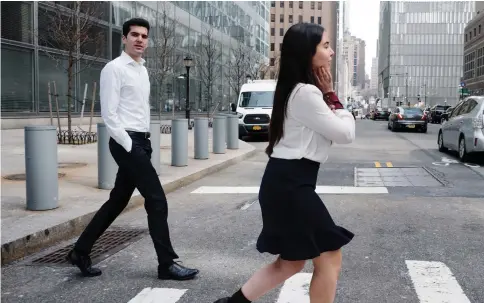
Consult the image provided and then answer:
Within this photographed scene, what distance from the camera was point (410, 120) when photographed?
2830 centimetres

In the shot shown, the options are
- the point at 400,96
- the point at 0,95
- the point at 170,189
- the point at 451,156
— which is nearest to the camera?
the point at 170,189

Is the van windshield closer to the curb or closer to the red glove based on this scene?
the curb

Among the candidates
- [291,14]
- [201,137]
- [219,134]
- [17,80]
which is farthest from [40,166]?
[291,14]

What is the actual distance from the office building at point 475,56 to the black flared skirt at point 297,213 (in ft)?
316

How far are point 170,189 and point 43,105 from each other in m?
15.8

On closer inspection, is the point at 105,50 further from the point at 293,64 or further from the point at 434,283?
the point at 293,64

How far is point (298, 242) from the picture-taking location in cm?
278

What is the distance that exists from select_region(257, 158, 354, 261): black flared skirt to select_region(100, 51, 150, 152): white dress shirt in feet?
5.65

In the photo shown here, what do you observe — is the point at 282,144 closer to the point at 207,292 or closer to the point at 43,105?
the point at 207,292

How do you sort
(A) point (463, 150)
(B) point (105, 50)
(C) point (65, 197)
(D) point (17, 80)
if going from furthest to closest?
(B) point (105, 50) < (D) point (17, 80) < (A) point (463, 150) < (C) point (65, 197)

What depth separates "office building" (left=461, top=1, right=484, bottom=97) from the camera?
9562 centimetres

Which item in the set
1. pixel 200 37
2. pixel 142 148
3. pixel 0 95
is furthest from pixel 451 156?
pixel 200 37

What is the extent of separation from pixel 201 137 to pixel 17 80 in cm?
1197

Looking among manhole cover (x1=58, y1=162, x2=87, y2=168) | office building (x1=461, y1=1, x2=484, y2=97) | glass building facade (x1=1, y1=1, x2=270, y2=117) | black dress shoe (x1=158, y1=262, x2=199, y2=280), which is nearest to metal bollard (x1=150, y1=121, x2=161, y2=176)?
manhole cover (x1=58, y1=162, x2=87, y2=168)
